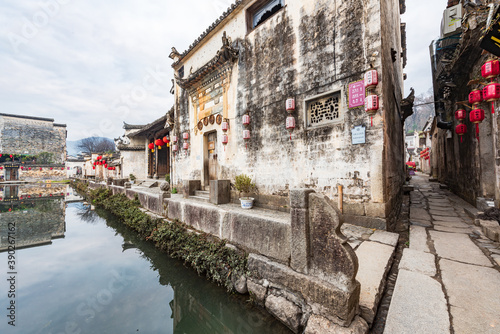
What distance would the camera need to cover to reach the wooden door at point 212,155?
27.4 ft

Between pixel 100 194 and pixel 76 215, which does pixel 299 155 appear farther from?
pixel 100 194

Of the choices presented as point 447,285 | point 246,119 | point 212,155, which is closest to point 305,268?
point 447,285

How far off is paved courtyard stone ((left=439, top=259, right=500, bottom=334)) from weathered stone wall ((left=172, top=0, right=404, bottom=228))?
5.02ft

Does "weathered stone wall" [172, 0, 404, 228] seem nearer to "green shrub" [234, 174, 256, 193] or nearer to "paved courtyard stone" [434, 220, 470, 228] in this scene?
"green shrub" [234, 174, 256, 193]

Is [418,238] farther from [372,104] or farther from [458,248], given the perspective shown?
[372,104]

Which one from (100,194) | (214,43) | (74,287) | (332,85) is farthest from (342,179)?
(100,194)

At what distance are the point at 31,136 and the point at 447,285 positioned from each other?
49.2 meters

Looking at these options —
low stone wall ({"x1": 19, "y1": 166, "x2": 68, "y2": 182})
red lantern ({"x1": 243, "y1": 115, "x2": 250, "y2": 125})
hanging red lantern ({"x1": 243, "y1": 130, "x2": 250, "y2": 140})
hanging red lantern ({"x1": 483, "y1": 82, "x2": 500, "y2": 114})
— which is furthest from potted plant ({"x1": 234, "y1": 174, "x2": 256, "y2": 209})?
low stone wall ({"x1": 19, "y1": 166, "x2": 68, "y2": 182})

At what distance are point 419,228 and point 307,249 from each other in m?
3.58

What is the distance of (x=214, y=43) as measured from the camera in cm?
831

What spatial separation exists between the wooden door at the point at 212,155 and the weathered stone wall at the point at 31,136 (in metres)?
39.6

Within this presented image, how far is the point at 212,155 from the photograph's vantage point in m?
8.52

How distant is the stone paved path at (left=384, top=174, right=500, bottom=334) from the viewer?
1668 mm

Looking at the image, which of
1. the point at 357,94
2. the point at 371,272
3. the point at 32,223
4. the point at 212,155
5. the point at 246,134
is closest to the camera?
the point at 371,272
